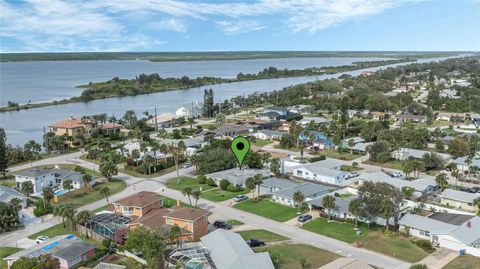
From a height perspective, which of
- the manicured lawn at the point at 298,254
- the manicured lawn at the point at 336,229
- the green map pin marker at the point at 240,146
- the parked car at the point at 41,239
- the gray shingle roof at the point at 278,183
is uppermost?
the green map pin marker at the point at 240,146

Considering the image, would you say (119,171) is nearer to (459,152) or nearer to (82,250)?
(82,250)

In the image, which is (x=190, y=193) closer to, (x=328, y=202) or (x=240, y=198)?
(x=240, y=198)

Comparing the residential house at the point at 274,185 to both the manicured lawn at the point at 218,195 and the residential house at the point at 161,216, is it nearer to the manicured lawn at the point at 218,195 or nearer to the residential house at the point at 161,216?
the manicured lawn at the point at 218,195

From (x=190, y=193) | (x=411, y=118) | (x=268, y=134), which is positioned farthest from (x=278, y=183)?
(x=411, y=118)

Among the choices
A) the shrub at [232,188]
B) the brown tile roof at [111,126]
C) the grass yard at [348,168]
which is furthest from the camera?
the brown tile roof at [111,126]

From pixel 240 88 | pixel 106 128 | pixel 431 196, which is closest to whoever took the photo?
pixel 431 196

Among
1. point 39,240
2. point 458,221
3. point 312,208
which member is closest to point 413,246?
point 458,221

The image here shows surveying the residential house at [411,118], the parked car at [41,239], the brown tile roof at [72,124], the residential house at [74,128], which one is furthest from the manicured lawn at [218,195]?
the residential house at [411,118]

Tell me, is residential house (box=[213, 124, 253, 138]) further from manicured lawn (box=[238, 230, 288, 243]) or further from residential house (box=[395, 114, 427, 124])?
manicured lawn (box=[238, 230, 288, 243])
